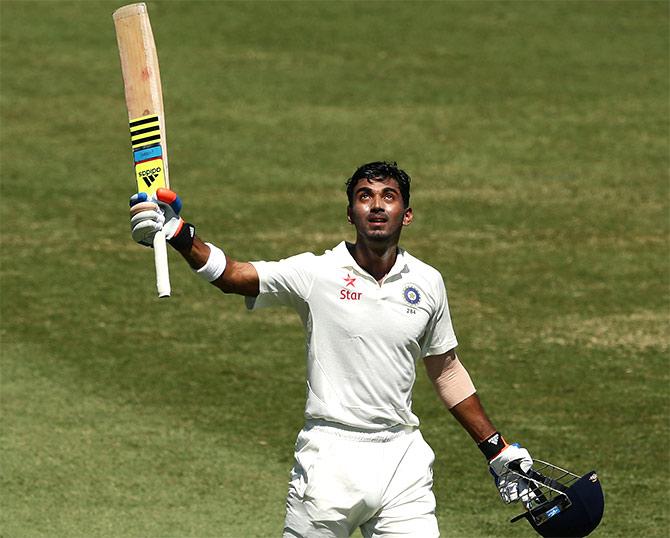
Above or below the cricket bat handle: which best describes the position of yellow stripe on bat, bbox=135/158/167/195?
above

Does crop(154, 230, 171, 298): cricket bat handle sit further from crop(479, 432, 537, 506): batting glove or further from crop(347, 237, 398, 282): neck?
crop(479, 432, 537, 506): batting glove

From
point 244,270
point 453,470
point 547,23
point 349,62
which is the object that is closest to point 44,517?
point 453,470

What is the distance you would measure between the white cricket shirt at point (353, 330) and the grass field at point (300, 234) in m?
2.89

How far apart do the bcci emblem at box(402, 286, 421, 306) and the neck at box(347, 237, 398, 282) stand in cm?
12

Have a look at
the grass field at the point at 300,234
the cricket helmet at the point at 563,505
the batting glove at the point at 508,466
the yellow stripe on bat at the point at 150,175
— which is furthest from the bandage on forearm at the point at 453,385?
the grass field at the point at 300,234

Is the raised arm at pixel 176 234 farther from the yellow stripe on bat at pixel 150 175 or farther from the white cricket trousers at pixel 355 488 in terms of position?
the white cricket trousers at pixel 355 488

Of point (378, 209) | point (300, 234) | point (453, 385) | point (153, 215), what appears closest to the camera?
point (153, 215)

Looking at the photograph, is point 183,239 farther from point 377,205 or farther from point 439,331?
point 439,331

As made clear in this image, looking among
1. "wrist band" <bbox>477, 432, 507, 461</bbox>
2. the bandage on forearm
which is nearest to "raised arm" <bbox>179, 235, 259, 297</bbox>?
the bandage on forearm

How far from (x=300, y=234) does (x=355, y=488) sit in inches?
368

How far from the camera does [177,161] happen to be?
57.5 ft

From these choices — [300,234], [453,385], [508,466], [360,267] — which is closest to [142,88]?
[360,267]

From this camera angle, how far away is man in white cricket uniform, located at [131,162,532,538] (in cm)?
620

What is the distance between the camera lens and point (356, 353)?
628 cm
